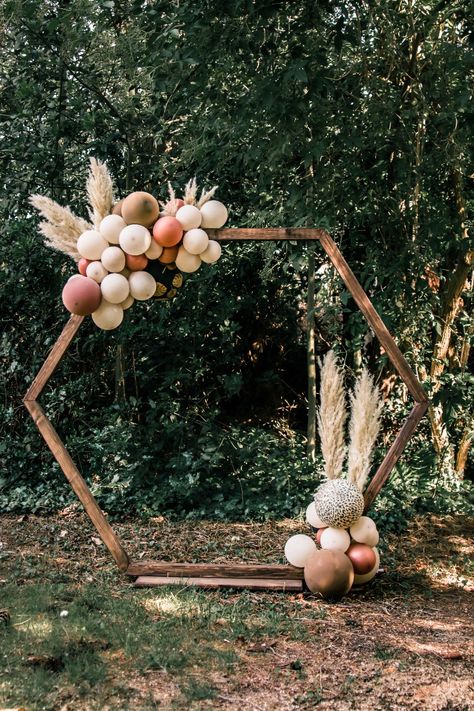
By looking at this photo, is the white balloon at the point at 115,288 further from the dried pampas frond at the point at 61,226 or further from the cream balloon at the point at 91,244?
the dried pampas frond at the point at 61,226

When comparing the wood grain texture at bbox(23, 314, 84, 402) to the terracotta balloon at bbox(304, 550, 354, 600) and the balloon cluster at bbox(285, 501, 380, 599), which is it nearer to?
the balloon cluster at bbox(285, 501, 380, 599)

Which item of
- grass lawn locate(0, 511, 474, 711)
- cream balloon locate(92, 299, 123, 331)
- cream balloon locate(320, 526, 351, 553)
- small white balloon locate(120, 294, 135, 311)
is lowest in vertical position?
grass lawn locate(0, 511, 474, 711)

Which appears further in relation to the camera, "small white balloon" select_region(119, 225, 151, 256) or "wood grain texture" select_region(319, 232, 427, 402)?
"wood grain texture" select_region(319, 232, 427, 402)

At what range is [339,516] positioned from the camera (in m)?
3.56

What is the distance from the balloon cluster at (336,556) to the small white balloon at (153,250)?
140 centimetres

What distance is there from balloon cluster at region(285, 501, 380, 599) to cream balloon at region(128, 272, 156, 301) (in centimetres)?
128

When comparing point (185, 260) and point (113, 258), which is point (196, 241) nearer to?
point (185, 260)

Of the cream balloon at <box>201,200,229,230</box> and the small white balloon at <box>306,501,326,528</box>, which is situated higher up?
the cream balloon at <box>201,200,229,230</box>

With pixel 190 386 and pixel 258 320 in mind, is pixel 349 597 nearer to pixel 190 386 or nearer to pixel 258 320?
pixel 190 386

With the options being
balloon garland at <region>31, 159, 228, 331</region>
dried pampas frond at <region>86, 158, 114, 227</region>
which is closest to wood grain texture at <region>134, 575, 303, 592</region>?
balloon garland at <region>31, 159, 228, 331</region>

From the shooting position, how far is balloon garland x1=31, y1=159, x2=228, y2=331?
3.52 m

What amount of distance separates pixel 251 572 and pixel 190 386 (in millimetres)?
2375

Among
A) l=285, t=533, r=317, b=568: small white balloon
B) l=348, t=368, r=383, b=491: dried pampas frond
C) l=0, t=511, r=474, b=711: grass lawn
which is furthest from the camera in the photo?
l=348, t=368, r=383, b=491: dried pampas frond

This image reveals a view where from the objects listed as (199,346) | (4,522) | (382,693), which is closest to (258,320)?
(199,346)
